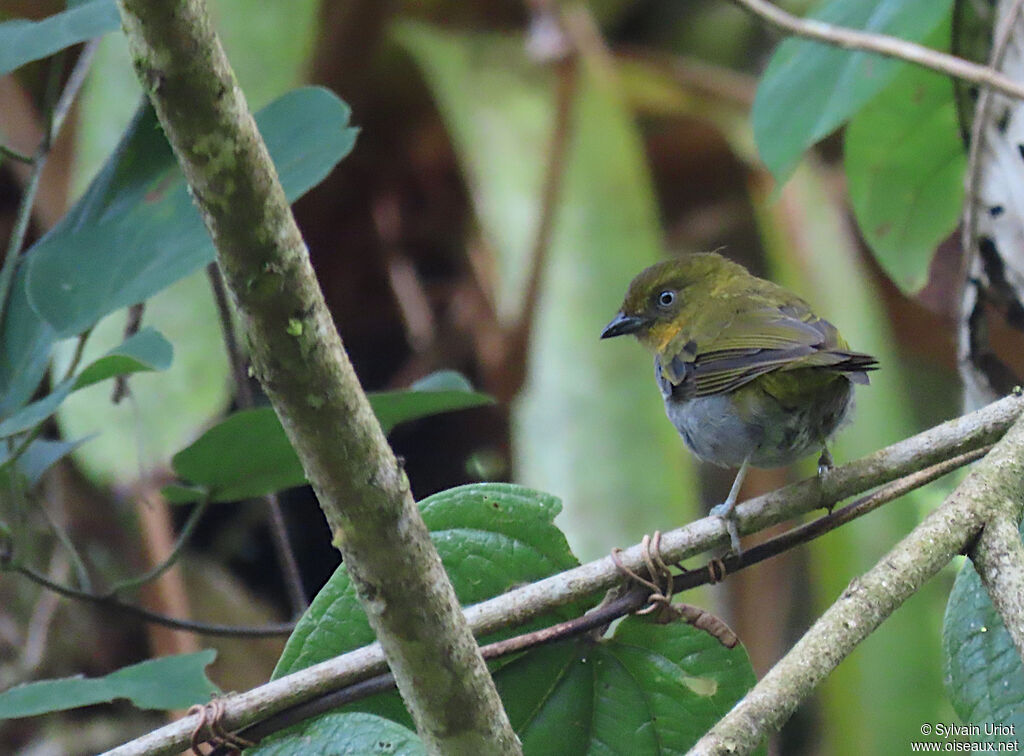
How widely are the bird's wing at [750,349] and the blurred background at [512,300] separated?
1.81ft

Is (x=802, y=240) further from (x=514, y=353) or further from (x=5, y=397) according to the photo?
(x=5, y=397)

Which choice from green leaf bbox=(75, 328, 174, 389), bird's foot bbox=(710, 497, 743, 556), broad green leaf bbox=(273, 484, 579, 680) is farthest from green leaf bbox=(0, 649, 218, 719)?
bird's foot bbox=(710, 497, 743, 556)

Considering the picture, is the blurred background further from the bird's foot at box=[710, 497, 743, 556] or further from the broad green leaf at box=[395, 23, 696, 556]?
the bird's foot at box=[710, 497, 743, 556]

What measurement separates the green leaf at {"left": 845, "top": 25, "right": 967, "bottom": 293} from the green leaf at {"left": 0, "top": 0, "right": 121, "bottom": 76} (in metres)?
→ 1.53

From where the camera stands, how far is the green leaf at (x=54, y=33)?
1.62 meters

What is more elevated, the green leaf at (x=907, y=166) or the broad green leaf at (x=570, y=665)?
the green leaf at (x=907, y=166)

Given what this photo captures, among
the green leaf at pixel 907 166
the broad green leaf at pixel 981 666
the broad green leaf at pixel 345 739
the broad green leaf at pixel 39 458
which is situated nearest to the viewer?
the broad green leaf at pixel 345 739

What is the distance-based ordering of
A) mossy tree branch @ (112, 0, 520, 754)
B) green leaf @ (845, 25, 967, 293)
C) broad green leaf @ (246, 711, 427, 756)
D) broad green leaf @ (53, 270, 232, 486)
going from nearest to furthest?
mossy tree branch @ (112, 0, 520, 754), broad green leaf @ (246, 711, 427, 756), green leaf @ (845, 25, 967, 293), broad green leaf @ (53, 270, 232, 486)

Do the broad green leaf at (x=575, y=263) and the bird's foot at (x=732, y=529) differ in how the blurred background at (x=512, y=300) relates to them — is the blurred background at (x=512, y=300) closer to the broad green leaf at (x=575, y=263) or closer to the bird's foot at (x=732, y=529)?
the broad green leaf at (x=575, y=263)

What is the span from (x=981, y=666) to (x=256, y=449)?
102 cm

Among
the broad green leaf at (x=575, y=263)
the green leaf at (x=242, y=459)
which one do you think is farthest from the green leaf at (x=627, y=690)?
the broad green leaf at (x=575, y=263)

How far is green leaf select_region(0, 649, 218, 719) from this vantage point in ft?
4.35

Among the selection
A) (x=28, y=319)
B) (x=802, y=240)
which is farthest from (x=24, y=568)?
(x=802, y=240)

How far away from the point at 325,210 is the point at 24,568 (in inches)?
108
